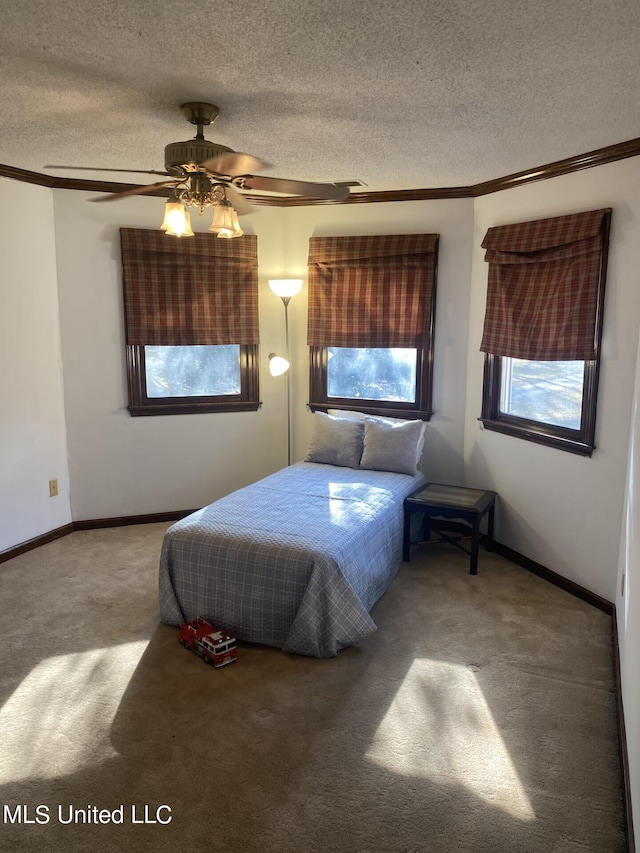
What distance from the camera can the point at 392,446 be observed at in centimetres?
427

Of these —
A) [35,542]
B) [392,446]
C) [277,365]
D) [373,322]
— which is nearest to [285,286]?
[277,365]

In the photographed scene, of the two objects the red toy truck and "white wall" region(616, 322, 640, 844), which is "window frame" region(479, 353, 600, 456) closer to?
"white wall" region(616, 322, 640, 844)

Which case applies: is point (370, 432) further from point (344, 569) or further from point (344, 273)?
point (344, 569)

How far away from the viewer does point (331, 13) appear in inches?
72.7

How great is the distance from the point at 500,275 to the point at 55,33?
2851 millimetres

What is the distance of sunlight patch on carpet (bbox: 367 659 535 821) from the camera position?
2150 mm

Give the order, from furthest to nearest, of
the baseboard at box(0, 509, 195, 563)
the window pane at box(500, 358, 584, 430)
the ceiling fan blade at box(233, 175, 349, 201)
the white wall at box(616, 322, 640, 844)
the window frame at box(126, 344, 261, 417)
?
the window frame at box(126, 344, 261, 417), the baseboard at box(0, 509, 195, 563), the window pane at box(500, 358, 584, 430), the ceiling fan blade at box(233, 175, 349, 201), the white wall at box(616, 322, 640, 844)

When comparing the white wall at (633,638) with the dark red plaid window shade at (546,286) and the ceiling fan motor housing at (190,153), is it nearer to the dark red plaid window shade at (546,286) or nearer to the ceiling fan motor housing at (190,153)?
the dark red plaid window shade at (546,286)

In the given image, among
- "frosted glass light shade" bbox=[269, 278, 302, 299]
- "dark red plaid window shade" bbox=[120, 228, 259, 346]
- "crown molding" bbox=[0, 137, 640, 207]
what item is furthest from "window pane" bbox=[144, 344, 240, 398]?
"crown molding" bbox=[0, 137, 640, 207]

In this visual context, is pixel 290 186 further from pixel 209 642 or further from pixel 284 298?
pixel 284 298

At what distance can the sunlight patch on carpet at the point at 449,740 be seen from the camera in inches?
84.6

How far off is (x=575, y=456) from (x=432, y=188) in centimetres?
206

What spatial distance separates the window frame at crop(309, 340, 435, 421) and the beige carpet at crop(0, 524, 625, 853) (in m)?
1.56

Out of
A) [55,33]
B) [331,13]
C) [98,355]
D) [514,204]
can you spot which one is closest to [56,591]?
[98,355]
